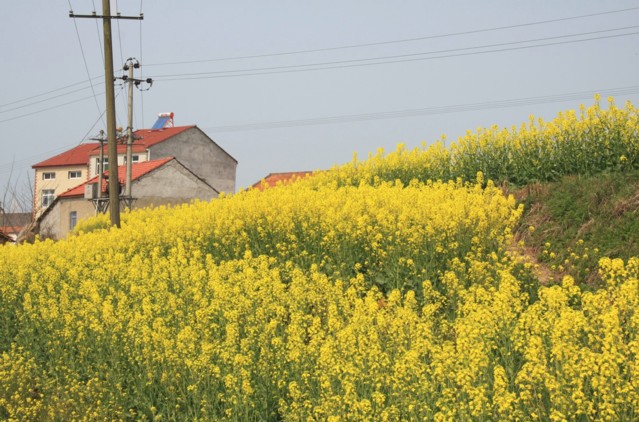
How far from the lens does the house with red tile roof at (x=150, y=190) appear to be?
46906 mm

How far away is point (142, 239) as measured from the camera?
17078 millimetres

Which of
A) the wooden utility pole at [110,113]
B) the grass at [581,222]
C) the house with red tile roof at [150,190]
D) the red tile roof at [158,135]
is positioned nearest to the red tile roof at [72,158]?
the red tile roof at [158,135]

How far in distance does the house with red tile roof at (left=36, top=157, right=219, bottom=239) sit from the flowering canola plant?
29011mm

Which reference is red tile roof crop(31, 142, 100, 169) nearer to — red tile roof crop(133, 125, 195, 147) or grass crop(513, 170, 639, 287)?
red tile roof crop(133, 125, 195, 147)

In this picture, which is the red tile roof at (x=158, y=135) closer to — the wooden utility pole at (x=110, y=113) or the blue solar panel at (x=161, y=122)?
the blue solar panel at (x=161, y=122)

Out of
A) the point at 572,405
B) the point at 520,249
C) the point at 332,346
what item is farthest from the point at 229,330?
the point at 520,249

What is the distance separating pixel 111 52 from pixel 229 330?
14.1 meters

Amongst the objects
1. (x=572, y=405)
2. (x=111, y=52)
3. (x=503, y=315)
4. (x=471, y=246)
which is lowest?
(x=572, y=405)

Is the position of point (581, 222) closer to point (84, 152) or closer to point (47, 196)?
point (84, 152)

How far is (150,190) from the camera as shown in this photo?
156ft

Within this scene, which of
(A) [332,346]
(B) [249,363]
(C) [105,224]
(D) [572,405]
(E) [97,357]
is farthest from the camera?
(C) [105,224]

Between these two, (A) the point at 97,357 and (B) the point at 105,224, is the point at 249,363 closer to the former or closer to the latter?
(A) the point at 97,357

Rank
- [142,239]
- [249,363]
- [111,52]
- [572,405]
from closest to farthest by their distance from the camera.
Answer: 1. [572,405]
2. [249,363]
3. [142,239]
4. [111,52]

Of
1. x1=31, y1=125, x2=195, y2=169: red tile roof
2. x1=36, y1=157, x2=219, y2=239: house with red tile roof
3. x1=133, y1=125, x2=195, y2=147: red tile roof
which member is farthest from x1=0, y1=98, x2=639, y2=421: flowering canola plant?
x1=31, y1=125, x2=195, y2=169: red tile roof
